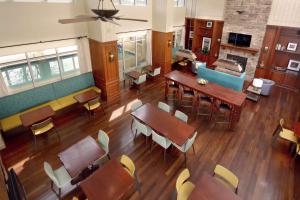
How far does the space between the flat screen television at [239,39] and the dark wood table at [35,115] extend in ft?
30.0

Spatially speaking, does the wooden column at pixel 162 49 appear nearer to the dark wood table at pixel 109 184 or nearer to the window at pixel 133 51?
Result: the window at pixel 133 51

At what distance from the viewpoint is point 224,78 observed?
7832 mm

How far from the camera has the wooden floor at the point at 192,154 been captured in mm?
4367

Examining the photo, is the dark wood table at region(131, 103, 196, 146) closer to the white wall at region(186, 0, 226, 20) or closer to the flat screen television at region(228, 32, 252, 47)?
the flat screen television at region(228, 32, 252, 47)

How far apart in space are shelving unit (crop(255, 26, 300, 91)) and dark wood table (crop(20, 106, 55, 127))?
9.64 m

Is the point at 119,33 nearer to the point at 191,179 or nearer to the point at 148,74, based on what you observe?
the point at 148,74

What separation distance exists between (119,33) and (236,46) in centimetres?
605

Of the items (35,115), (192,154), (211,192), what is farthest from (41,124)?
(211,192)

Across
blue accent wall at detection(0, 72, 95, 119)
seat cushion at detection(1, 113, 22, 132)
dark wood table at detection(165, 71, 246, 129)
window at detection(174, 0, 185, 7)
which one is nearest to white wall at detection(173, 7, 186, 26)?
window at detection(174, 0, 185, 7)

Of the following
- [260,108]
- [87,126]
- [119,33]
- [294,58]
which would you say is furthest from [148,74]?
[294,58]

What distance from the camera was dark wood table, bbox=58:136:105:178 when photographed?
3.90 m

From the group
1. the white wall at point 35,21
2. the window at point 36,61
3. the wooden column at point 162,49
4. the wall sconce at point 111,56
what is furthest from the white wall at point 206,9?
the window at point 36,61

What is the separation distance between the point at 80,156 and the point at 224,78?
6.35m

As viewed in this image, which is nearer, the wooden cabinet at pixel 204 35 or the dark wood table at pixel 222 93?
the dark wood table at pixel 222 93
